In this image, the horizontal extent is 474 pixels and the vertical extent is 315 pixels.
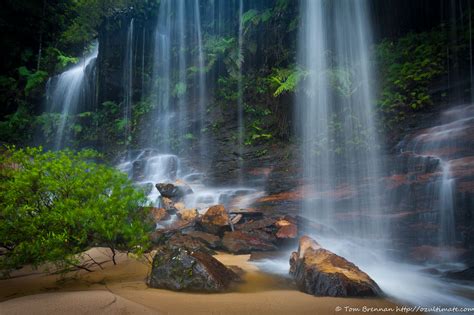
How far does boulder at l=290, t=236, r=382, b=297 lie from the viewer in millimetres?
3816

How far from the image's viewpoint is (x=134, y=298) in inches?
136

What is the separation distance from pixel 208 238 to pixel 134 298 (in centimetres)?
420

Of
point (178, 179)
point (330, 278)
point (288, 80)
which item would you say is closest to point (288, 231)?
point (330, 278)

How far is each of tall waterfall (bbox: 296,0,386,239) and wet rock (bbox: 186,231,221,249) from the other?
368 centimetres

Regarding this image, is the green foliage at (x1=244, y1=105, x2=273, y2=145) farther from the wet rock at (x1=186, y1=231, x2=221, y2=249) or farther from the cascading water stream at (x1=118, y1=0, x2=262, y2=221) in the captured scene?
the wet rock at (x1=186, y1=231, x2=221, y2=249)

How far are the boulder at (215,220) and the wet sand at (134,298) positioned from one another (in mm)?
3119

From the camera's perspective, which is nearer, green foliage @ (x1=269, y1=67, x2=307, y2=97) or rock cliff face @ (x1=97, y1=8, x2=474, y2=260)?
rock cliff face @ (x1=97, y1=8, x2=474, y2=260)

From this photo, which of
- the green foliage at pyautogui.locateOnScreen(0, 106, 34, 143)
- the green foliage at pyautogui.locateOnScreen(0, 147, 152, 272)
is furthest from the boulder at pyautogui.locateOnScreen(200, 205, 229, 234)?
the green foliage at pyautogui.locateOnScreen(0, 106, 34, 143)

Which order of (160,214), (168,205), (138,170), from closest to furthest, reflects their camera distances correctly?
(160,214) → (168,205) → (138,170)

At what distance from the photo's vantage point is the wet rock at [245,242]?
7066 mm

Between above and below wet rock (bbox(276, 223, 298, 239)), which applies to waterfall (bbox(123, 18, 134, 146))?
above

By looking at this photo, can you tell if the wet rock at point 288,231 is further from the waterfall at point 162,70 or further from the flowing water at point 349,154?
the waterfall at point 162,70

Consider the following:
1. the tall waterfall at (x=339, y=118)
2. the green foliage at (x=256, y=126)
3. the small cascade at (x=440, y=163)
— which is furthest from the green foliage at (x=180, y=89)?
the small cascade at (x=440, y=163)

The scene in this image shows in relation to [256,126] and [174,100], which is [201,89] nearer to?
[174,100]
